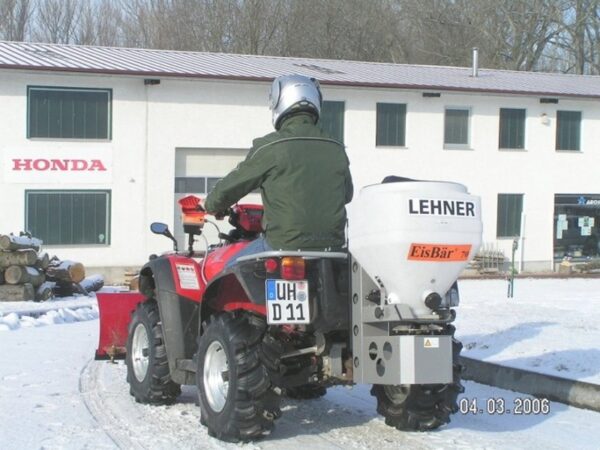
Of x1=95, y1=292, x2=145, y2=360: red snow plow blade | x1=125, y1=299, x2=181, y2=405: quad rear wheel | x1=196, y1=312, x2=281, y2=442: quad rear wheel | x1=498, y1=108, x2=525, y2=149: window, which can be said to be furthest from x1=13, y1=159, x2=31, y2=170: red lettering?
x1=196, y1=312, x2=281, y2=442: quad rear wheel

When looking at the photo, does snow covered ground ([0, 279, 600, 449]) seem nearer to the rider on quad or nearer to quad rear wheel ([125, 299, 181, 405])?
quad rear wheel ([125, 299, 181, 405])

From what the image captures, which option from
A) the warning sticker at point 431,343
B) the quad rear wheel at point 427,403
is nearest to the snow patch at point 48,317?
the quad rear wheel at point 427,403

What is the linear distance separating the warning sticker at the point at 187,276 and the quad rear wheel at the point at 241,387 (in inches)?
30.6

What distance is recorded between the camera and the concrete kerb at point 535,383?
24.8ft

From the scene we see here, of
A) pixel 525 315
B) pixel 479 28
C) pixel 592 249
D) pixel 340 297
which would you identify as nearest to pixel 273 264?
pixel 340 297

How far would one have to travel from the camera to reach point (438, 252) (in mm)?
5629

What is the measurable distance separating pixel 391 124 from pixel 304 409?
826 inches

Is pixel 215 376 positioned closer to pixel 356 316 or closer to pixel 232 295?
pixel 232 295

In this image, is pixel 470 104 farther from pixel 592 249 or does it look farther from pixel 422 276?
pixel 422 276

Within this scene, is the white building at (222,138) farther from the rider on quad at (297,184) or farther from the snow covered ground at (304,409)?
the rider on quad at (297,184)

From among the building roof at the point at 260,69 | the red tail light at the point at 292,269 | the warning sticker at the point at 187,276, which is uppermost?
the building roof at the point at 260,69

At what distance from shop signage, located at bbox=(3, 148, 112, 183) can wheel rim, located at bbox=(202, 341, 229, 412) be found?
18.5m

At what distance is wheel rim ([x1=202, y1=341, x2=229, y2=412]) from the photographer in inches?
247

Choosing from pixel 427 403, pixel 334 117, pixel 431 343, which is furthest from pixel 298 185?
pixel 334 117
